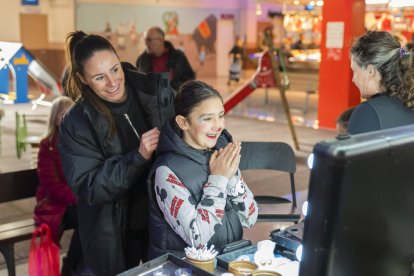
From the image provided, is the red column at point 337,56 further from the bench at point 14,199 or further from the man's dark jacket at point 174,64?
the bench at point 14,199

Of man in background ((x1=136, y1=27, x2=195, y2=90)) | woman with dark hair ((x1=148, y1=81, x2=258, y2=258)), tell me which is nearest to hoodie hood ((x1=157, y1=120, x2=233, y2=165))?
woman with dark hair ((x1=148, y1=81, x2=258, y2=258))

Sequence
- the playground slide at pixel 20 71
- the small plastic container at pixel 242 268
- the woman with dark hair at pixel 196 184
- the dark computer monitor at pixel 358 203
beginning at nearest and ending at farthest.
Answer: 1. the dark computer monitor at pixel 358 203
2. the small plastic container at pixel 242 268
3. the woman with dark hair at pixel 196 184
4. the playground slide at pixel 20 71

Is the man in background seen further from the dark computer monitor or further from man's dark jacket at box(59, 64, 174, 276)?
the dark computer monitor

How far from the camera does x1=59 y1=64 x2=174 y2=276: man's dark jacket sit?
193cm

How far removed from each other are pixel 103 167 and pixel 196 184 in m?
0.40

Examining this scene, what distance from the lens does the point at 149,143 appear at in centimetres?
190

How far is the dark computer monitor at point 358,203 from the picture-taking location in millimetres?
873

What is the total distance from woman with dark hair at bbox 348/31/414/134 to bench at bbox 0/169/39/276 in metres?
2.22

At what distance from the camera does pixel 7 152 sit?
7547 mm

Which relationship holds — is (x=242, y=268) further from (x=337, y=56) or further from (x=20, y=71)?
(x=337, y=56)

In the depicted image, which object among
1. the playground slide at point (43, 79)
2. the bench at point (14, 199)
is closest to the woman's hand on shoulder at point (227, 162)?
the bench at point (14, 199)

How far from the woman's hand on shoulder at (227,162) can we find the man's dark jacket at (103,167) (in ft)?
1.10

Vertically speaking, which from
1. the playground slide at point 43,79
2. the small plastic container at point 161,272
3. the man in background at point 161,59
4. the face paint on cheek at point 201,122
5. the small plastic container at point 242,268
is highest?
the man in background at point 161,59

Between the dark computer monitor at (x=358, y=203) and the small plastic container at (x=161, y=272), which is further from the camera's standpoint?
the small plastic container at (x=161, y=272)
